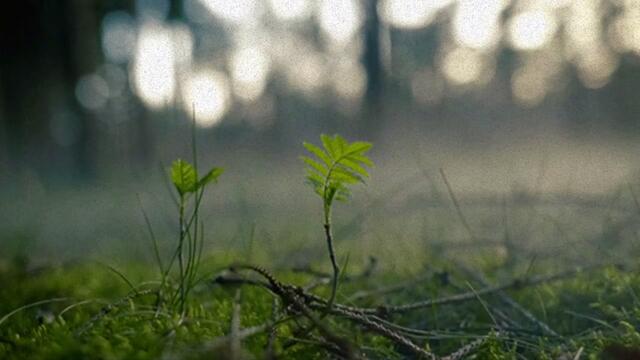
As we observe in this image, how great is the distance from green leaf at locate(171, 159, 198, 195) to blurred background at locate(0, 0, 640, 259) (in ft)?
0.56

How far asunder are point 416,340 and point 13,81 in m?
15.0

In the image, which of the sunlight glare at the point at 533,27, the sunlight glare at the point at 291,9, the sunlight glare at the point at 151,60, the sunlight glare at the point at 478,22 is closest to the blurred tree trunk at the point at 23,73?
the sunlight glare at the point at 151,60

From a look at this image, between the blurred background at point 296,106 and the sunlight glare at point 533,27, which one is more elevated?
the sunlight glare at point 533,27

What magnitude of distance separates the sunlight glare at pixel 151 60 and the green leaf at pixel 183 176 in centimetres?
1509

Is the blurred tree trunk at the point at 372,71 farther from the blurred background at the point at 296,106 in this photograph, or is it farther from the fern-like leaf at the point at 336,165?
the fern-like leaf at the point at 336,165

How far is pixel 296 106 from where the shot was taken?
46.1 m

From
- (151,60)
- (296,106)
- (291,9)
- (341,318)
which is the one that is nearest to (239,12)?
(291,9)

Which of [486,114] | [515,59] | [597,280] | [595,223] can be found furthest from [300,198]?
[486,114]

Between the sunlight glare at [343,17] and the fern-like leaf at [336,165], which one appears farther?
the sunlight glare at [343,17]

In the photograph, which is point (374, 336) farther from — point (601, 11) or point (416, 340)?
point (601, 11)

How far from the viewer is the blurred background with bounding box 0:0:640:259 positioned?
17.0 ft

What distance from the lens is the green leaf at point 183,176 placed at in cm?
110

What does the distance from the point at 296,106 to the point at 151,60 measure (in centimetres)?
2698

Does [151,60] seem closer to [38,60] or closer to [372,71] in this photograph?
[38,60]
